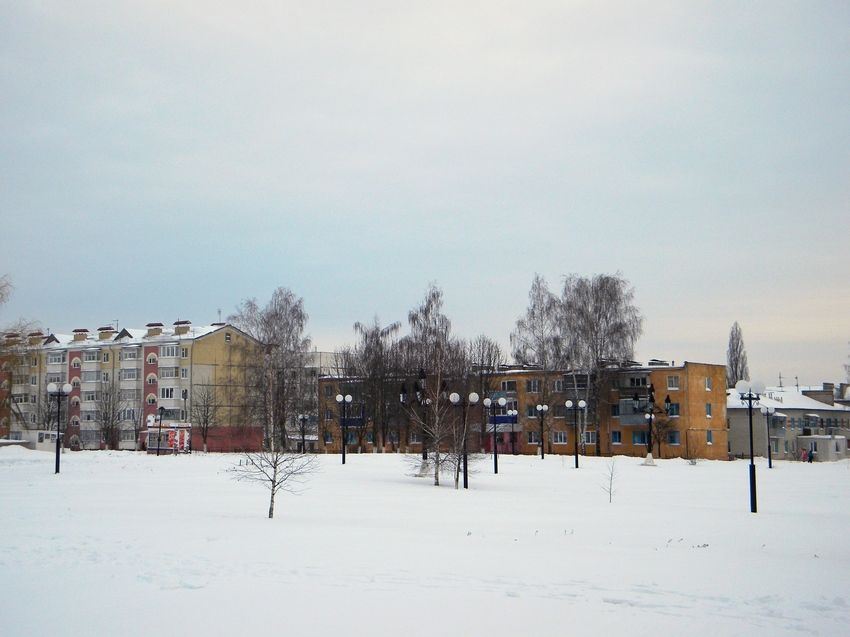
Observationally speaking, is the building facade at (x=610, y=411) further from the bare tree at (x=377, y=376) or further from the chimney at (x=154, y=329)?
the chimney at (x=154, y=329)

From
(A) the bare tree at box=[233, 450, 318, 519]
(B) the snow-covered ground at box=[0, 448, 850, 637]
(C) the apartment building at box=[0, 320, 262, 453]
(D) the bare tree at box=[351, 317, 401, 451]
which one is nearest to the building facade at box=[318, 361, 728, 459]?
(D) the bare tree at box=[351, 317, 401, 451]

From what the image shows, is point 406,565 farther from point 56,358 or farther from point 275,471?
point 56,358

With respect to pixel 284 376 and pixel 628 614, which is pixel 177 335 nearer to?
pixel 284 376

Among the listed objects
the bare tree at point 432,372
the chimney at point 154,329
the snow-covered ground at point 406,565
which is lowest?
the snow-covered ground at point 406,565

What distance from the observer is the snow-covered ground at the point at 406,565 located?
8.58 m

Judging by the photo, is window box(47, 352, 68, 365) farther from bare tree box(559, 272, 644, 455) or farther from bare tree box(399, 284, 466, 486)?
bare tree box(559, 272, 644, 455)

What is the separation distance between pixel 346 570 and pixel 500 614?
9.57 feet

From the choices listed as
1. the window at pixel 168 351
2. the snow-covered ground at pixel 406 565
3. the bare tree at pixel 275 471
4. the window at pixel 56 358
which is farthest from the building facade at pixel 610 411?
the snow-covered ground at pixel 406 565

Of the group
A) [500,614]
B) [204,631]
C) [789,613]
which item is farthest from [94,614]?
[789,613]

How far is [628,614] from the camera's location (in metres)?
9.02

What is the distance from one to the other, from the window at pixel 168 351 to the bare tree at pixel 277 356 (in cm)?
2744

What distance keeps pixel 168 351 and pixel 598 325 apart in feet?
150

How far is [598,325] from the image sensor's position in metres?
60.5

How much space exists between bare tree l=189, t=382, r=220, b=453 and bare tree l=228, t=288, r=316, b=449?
46.0 feet
